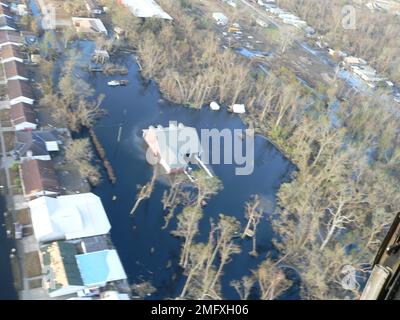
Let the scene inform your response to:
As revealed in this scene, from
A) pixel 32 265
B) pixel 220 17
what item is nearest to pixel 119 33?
pixel 220 17

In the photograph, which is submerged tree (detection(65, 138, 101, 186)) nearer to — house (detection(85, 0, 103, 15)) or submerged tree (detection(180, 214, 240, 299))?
submerged tree (detection(180, 214, 240, 299))

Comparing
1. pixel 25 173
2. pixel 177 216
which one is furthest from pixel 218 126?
pixel 25 173

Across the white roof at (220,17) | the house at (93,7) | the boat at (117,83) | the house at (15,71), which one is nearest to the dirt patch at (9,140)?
the house at (15,71)

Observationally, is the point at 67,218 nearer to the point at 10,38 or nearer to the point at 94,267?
the point at 94,267

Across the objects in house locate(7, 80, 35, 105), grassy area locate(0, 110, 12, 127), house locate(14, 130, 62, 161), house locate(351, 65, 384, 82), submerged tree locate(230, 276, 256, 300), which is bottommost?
submerged tree locate(230, 276, 256, 300)

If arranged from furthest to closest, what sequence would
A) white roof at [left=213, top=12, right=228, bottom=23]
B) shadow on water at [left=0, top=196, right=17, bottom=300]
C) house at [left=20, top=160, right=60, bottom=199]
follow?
white roof at [left=213, top=12, right=228, bottom=23] < house at [left=20, top=160, right=60, bottom=199] < shadow on water at [left=0, top=196, right=17, bottom=300]
